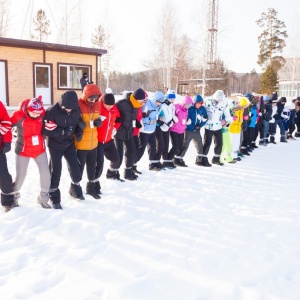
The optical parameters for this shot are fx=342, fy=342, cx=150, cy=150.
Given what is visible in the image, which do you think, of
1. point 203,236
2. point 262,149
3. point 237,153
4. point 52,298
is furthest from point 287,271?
point 262,149

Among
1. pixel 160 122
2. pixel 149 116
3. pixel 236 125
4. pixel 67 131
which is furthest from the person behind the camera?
pixel 236 125

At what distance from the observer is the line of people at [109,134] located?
4.50m

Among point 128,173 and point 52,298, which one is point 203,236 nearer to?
point 52,298

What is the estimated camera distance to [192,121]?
7617 mm

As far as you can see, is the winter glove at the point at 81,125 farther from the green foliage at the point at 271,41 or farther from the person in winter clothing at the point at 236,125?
the green foliage at the point at 271,41

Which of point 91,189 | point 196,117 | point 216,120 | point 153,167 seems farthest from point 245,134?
point 91,189

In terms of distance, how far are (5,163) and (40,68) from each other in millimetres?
13740

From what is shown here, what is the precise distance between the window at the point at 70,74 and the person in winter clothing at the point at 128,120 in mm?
12349

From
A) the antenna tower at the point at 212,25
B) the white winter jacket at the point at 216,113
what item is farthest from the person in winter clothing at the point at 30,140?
the antenna tower at the point at 212,25

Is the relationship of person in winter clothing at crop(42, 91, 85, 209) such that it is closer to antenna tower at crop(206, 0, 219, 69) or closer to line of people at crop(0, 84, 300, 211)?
line of people at crop(0, 84, 300, 211)

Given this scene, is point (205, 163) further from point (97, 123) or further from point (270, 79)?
point (270, 79)

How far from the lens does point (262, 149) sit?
10.7 metres

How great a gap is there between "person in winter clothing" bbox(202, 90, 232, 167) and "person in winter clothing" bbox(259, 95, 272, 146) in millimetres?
3667

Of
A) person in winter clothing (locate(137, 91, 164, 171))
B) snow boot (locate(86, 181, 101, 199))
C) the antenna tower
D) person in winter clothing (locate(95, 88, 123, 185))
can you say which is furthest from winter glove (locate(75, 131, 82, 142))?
the antenna tower
